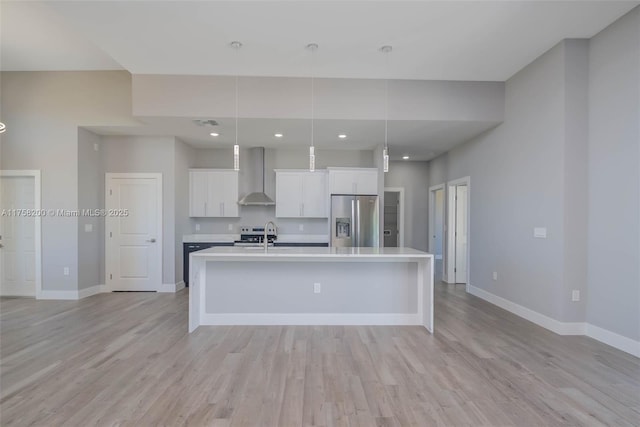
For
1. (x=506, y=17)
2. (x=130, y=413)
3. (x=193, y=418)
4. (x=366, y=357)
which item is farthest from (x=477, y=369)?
(x=506, y=17)

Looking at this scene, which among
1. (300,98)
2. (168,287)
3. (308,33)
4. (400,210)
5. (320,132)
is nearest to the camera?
(308,33)

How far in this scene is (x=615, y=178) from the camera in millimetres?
3123

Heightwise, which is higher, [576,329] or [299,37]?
[299,37]

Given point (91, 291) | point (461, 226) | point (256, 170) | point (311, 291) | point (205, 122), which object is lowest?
point (91, 291)

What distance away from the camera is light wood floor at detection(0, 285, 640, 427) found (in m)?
2.02

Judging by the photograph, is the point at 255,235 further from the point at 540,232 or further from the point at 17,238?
the point at 540,232

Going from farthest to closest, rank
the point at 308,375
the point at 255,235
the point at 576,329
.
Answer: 1. the point at 255,235
2. the point at 576,329
3. the point at 308,375

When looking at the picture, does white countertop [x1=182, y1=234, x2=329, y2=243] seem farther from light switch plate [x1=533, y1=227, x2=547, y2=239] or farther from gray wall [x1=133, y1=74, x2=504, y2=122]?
light switch plate [x1=533, y1=227, x2=547, y2=239]

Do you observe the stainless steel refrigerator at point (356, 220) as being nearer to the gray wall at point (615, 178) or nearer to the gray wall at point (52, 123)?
the gray wall at point (615, 178)

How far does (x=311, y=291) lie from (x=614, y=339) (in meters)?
3.08

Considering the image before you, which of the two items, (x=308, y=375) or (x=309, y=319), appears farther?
→ (x=309, y=319)

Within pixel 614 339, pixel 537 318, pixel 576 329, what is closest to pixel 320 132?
pixel 537 318

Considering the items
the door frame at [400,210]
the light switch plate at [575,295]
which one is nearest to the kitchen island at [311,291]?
the light switch plate at [575,295]

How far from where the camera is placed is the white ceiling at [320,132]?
457cm
